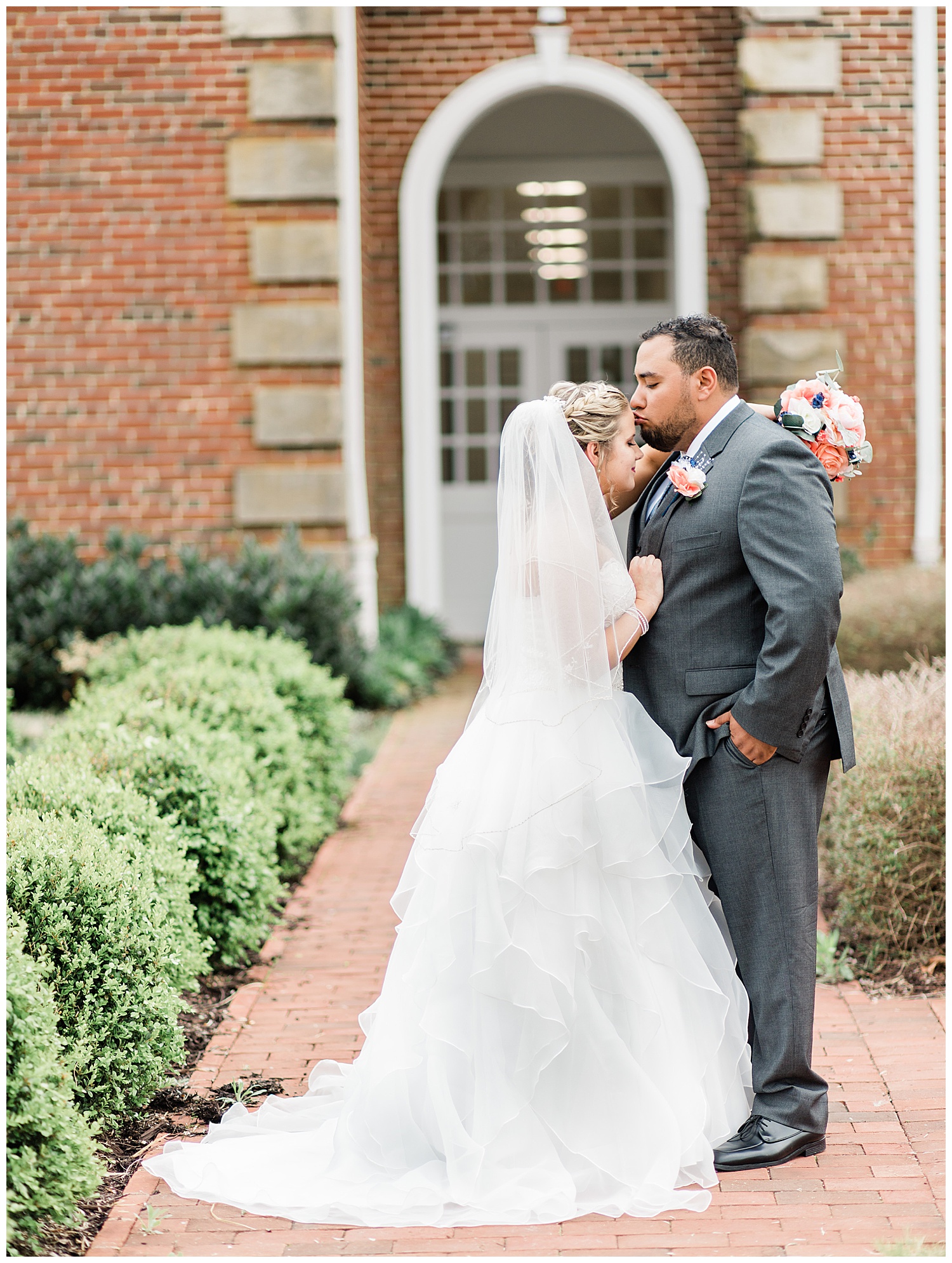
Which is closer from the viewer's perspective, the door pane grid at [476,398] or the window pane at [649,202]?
the window pane at [649,202]

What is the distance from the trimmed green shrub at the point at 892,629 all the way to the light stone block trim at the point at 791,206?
349cm

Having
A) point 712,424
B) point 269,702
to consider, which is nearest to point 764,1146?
point 712,424

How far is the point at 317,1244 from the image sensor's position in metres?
2.87

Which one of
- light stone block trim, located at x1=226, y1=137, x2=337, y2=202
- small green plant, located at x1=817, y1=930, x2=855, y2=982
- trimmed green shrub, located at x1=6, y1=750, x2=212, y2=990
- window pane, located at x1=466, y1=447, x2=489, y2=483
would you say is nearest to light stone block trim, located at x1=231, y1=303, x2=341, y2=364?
light stone block trim, located at x1=226, y1=137, x2=337, y2=202

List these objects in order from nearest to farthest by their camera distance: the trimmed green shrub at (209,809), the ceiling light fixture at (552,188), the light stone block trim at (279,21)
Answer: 1. the trimmed green shrub at (209,809)
2. the light stone block trim at (279,21)
3. the ceiling light fixture at (552,188)

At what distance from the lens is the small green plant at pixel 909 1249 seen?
2730 millimetres

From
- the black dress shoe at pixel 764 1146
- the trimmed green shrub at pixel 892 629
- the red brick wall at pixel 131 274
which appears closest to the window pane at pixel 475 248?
the red brick wall at pixel 131 274

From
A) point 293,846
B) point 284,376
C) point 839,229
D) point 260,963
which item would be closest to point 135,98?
point 284,376

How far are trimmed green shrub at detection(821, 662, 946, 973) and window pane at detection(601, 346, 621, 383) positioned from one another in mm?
8022

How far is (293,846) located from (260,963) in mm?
1009

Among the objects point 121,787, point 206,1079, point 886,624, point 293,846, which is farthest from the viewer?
point 886,624

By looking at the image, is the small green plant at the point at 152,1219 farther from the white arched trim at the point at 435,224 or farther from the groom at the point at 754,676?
the white arched trim at the point at 435,224

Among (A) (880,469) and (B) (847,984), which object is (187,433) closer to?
(A) (880,469)

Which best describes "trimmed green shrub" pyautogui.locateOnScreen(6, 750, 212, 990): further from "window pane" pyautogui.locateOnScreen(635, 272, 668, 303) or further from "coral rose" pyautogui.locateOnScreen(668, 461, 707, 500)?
"window pane" pyautogui.locateOnScreen(635, 272, 668, 303)
